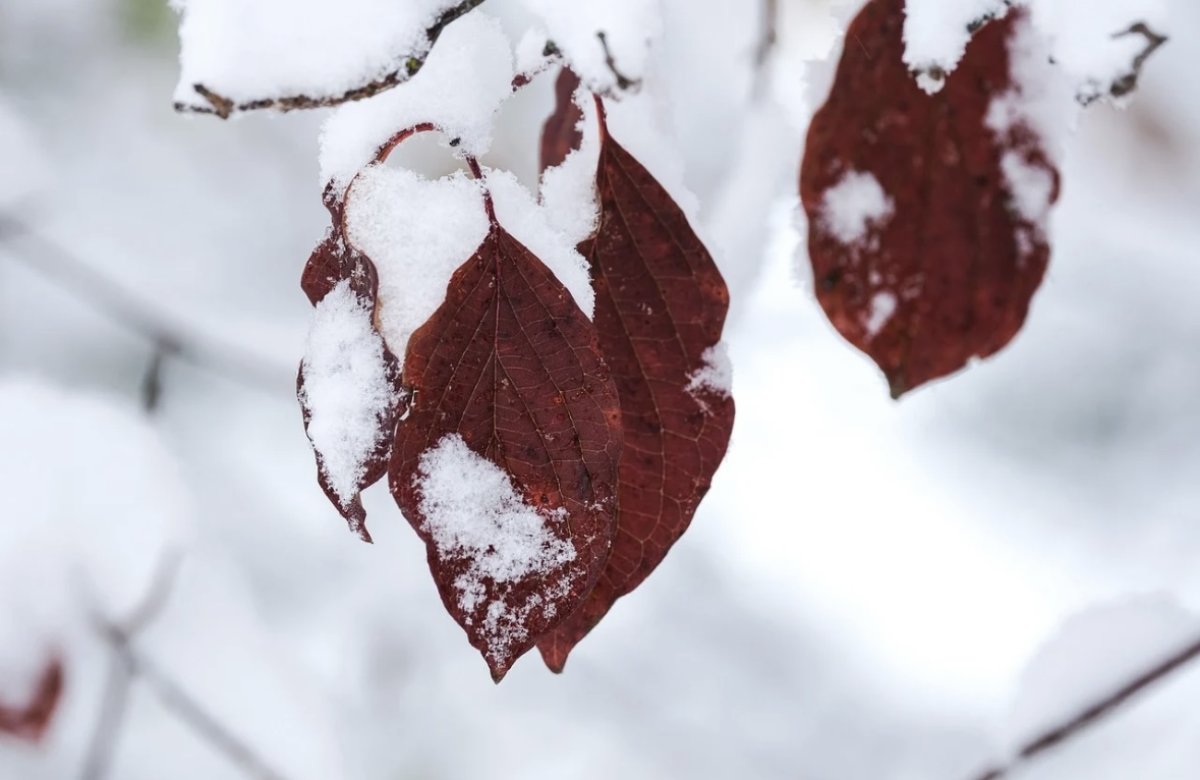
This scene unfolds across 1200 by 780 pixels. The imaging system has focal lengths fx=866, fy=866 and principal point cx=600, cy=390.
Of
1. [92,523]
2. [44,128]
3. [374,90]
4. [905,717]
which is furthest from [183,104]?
[44,128]

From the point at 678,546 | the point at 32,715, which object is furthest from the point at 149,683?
the point at 678,546

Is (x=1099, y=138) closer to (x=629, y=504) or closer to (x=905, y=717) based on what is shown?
(x=905, y=717)

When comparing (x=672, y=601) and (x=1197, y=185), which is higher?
(x=1197, y=185)

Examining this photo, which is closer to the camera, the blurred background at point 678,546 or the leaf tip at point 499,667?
the leaf tip at point 499,667

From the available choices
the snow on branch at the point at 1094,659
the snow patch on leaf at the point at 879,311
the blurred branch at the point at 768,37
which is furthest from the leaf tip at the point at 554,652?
the blurred branch at the point at 768,37

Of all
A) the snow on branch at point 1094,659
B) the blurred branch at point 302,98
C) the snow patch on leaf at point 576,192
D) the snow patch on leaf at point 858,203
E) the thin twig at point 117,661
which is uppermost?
the snow on branch at point 1094,659

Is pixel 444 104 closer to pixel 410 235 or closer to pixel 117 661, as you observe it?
pixel 410 235

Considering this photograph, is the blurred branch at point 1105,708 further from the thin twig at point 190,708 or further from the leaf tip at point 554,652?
the thin twig at point 190,708
